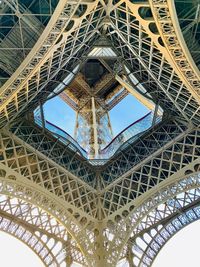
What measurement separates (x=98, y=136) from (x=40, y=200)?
8763 mm

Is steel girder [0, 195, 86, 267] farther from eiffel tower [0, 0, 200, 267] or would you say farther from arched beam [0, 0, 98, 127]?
arched beam [0, 0, 98, 127]

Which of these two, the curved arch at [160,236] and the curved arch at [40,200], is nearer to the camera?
the curved arch at [40,200]

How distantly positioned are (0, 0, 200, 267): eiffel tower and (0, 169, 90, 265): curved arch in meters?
0.05

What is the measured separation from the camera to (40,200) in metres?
16.7

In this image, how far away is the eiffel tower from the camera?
1228 centimetres

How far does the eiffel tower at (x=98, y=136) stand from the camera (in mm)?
12281

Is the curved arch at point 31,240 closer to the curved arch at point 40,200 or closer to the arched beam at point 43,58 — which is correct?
the curved arch at point 40,200

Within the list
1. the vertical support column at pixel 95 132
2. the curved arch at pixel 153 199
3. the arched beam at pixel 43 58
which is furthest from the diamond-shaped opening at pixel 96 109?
the arched beam at pixel 43 58

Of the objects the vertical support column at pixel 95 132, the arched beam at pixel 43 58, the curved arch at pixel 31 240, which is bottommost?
the curved arch at pixel 31 240

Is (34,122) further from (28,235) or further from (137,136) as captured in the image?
(28,235)

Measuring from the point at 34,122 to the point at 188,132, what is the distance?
7602mm

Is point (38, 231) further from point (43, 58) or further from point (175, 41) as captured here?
point (175, 41)

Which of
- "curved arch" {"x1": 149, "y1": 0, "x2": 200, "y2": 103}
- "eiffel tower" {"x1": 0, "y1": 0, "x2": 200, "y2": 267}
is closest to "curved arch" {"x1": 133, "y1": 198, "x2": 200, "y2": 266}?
"eiffel tower" {"x1": 0, "y1": 0, "x2": 200, "y2": 267}

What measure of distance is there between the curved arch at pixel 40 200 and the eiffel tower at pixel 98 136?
0.05 metres
